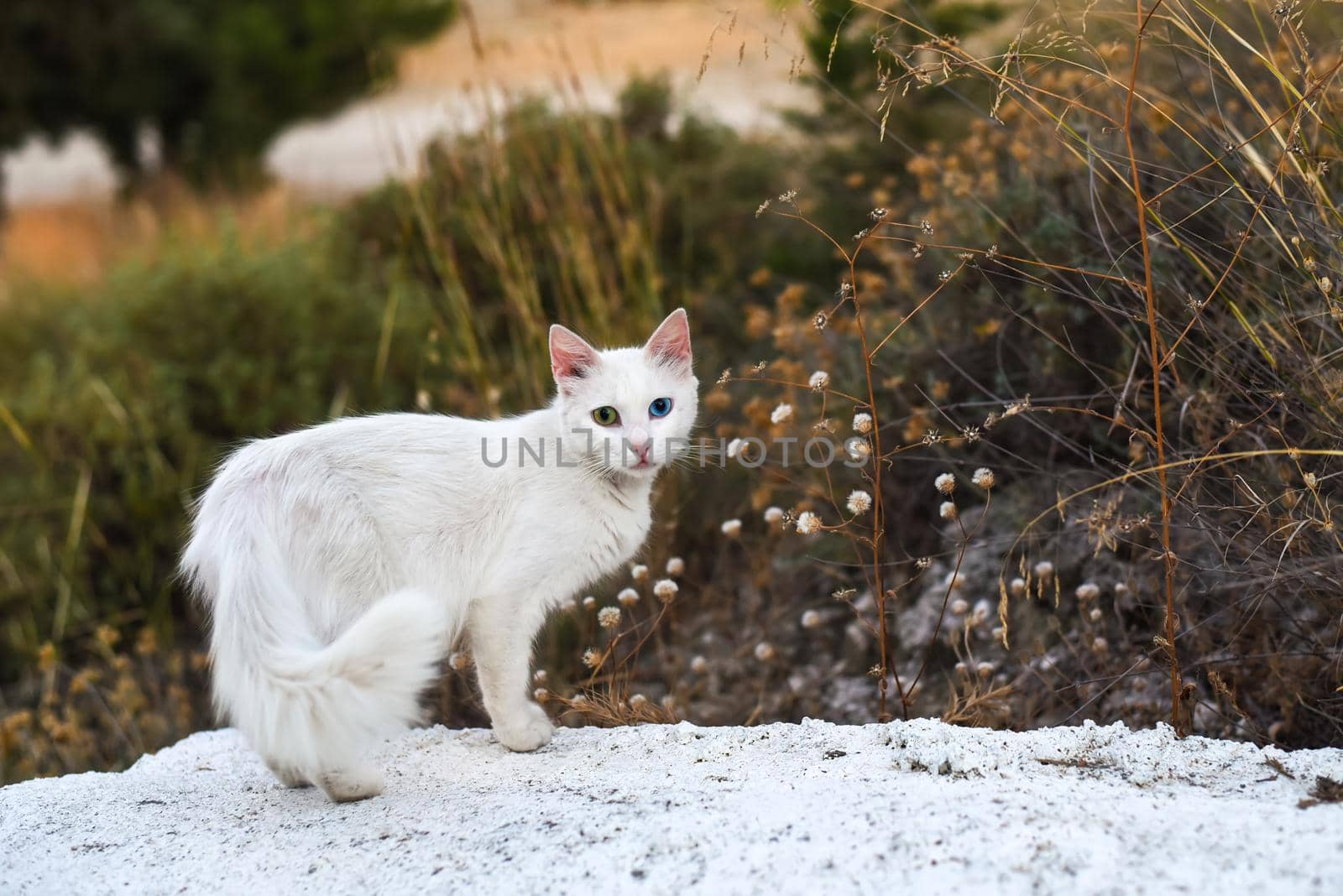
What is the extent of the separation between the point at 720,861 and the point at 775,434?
1713 millimetres

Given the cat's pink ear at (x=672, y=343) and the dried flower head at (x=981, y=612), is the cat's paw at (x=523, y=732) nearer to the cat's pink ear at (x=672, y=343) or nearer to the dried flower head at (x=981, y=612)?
the cat's pink ear at (x=672, y=343)

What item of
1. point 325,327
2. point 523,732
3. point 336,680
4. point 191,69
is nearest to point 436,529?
point 523,732

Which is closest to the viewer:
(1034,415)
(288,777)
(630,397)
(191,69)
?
(288,777)

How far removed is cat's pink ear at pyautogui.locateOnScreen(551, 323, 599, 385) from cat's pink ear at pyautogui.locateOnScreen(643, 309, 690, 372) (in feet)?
0.49

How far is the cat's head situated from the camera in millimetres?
2643

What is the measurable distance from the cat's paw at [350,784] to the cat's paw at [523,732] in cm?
33

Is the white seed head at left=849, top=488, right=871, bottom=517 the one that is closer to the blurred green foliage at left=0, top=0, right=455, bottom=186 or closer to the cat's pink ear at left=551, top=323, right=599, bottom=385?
the cat's pink ear at left=551, top=323, right=599, bottom=385

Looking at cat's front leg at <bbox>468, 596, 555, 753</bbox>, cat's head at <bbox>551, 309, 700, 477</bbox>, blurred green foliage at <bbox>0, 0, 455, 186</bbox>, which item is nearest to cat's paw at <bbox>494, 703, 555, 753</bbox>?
cat's front leg at <bbox>468, 596, 555, 753</bbox>

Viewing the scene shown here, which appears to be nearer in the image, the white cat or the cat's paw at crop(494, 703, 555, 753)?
the white cat

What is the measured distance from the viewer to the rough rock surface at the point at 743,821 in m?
1.72

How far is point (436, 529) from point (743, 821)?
3.42 feet

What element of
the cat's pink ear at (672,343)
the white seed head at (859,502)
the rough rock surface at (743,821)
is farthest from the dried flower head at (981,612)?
the cat's pink ear at (672,343)

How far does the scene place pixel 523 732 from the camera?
101 inches

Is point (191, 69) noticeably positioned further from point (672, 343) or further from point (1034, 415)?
point (1034, 415)
